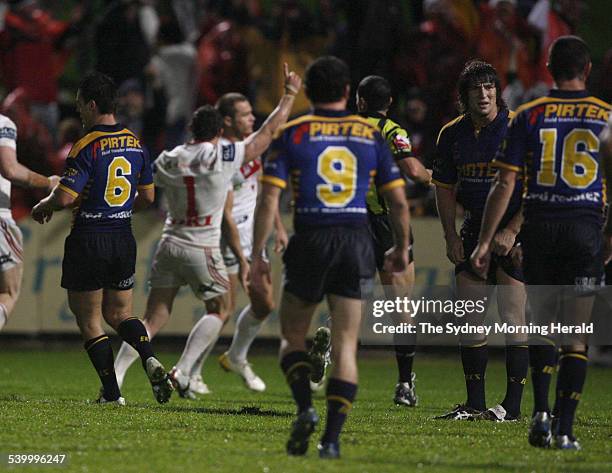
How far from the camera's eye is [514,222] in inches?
325

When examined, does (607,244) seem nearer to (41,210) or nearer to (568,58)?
(568,58)

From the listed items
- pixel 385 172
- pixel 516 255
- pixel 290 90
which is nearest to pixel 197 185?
pixel 290 90

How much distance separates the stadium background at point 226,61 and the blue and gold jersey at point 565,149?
25.9ft

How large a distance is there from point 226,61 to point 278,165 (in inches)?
425

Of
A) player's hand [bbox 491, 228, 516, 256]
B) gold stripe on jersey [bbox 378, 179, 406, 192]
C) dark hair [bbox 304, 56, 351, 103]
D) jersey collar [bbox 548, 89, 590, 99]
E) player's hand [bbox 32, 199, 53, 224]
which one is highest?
dark hair [bbox 304, 56, 351, 103]

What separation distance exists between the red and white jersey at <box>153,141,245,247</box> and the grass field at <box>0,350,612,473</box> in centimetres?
146

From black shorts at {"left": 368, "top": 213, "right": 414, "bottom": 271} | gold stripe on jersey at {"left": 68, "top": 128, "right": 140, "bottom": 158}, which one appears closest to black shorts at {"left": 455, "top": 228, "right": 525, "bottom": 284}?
black shorts at {"left": 368, "top": 213, "right": 414, "bottom": 271}

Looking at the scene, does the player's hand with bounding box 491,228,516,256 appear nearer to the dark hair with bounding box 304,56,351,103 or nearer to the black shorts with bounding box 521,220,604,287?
the black shorts with bounding box 521,220,604,287

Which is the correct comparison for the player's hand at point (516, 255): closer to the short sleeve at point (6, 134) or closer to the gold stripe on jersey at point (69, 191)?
the gold stripe on jersey at point (69, 191)

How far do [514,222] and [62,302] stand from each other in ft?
29.5

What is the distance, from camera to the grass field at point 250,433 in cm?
648

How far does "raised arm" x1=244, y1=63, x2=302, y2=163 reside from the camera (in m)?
8.24

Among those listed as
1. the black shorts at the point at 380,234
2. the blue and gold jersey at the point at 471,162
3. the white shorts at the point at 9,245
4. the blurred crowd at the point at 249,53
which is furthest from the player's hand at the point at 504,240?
the blurred crowd at the point at 249,53

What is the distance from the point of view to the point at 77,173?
9.02 m
